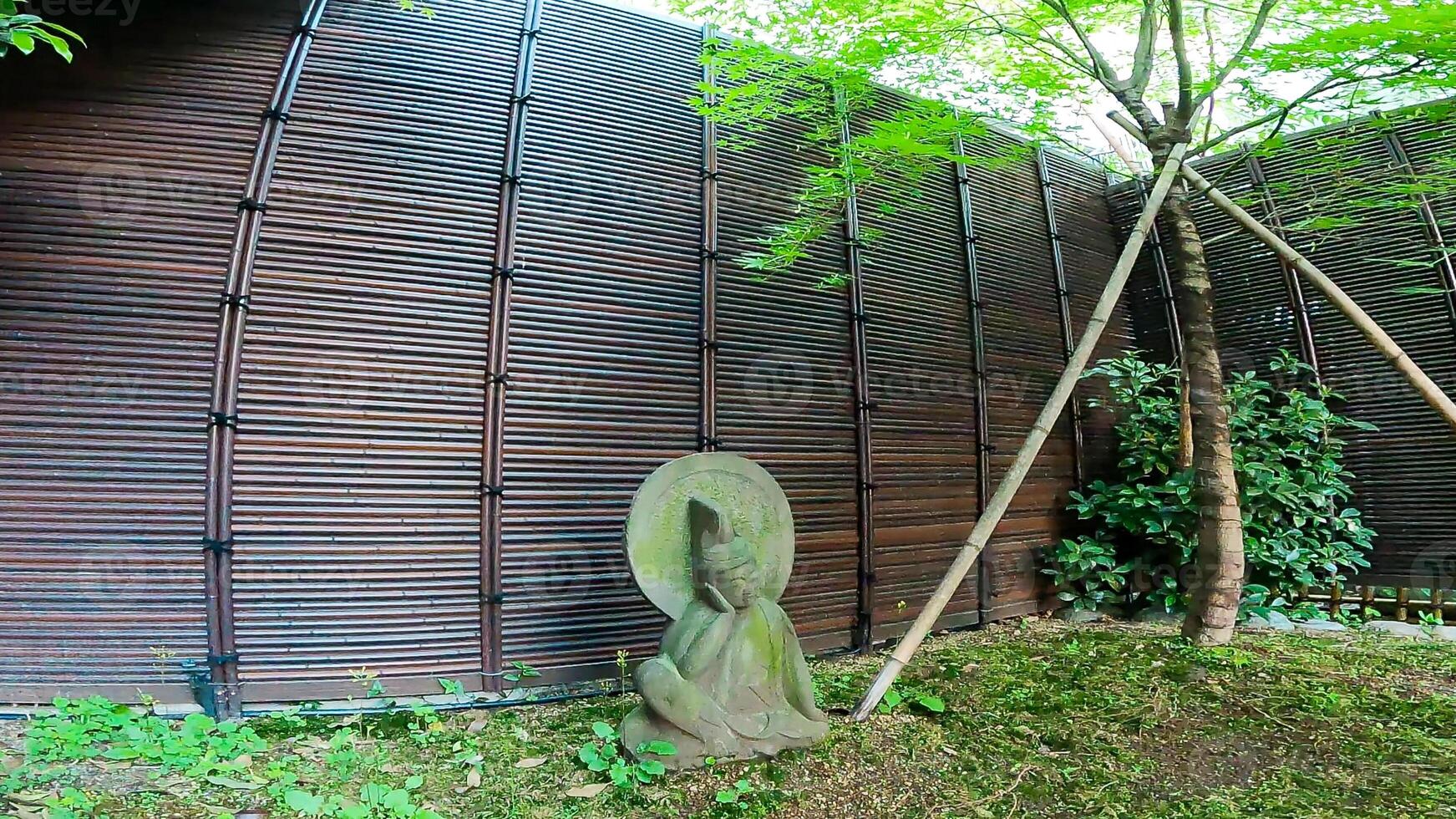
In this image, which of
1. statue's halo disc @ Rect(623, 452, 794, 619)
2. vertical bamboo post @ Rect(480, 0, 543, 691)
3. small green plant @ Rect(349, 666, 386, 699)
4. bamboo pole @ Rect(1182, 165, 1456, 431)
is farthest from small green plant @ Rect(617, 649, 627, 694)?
bamboo pole @ Rect(1182, 165, 1456, 431)

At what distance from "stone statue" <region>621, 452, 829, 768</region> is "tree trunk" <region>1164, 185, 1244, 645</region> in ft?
9.90

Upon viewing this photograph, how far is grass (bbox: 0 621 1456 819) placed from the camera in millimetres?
3627

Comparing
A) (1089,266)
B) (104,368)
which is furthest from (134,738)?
(1089,266)

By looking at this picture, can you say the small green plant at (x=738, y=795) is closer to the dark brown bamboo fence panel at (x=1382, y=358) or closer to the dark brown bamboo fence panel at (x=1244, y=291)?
the dark brown bamboo fence panel at (x=1382, y=358)

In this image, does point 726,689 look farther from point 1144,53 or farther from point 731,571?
point 1144,53

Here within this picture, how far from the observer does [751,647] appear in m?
4.13

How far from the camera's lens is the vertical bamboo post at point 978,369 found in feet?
22.7

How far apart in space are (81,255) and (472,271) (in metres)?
2.19

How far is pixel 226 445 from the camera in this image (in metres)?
4.62

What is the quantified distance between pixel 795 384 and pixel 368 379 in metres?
3.00

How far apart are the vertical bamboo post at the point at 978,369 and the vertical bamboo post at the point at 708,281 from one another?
224 centimetres

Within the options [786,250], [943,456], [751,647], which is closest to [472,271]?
[786,250]

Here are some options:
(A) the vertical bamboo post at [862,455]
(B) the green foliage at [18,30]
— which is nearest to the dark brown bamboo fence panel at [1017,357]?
(A) the vertical bamboo post at [862,455]

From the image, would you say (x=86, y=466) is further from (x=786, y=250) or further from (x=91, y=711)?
(x=786, y=250)
